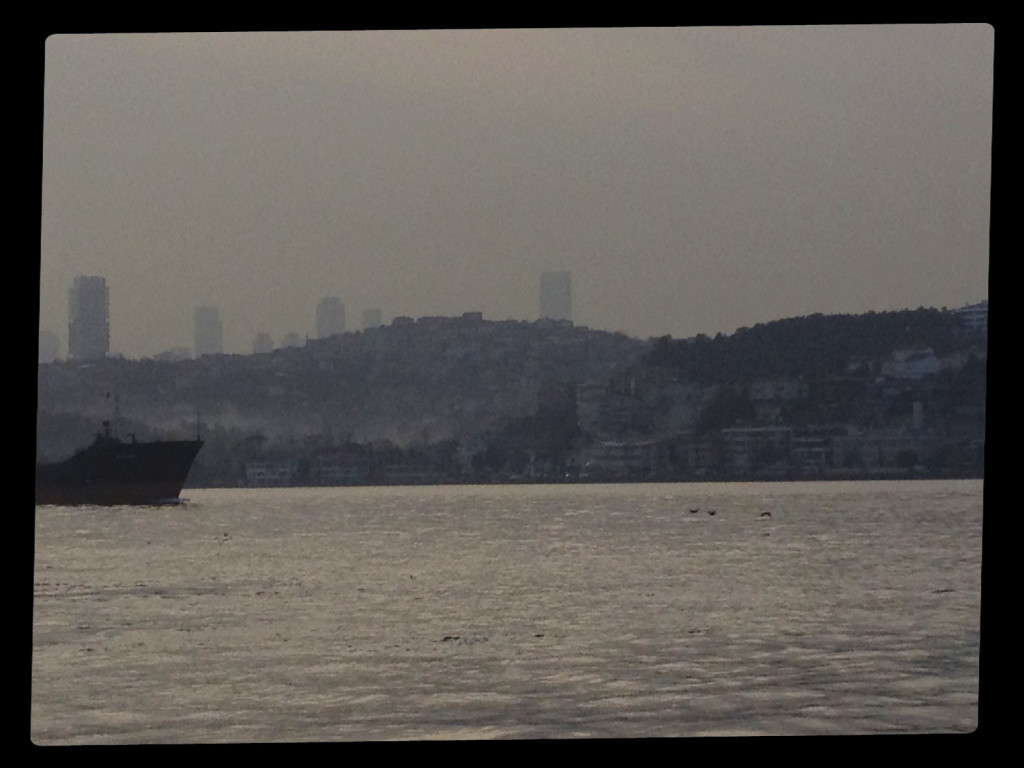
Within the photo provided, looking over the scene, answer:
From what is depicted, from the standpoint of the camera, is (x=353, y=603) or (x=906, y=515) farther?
(x=906, y=515)

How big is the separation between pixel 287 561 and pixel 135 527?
A: 15078 millimetres

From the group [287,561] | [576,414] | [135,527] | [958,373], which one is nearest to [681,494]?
[576,414]

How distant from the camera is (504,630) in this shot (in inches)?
933

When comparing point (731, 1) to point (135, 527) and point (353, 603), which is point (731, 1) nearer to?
point (353, 603)

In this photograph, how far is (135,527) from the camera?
174 feet

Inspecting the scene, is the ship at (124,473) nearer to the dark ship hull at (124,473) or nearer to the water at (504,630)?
the dark ship hull at (124,473)

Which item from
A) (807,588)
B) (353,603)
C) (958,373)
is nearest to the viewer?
(353,603)

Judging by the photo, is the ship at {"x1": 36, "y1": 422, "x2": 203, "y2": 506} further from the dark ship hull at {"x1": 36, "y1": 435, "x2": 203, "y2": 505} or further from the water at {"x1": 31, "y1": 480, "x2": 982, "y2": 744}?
the water at {"x1": 31, "y1": 480, "x2": 982, "y2": 744}

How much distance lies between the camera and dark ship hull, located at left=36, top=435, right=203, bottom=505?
5644 cm

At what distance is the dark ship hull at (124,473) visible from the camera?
185 ft

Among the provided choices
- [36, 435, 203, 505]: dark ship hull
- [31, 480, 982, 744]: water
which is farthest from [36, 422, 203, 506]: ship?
[31, 480, 982, 744]: water

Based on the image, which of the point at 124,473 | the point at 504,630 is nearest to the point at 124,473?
the point at 124,473

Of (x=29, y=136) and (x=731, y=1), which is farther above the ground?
(x=731, y=1)

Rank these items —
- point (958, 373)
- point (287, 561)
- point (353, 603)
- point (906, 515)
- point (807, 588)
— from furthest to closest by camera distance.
→ point (958, 373)
point (906, 515)
point (287, 561)
point (807, 588)
point (353, 603)
